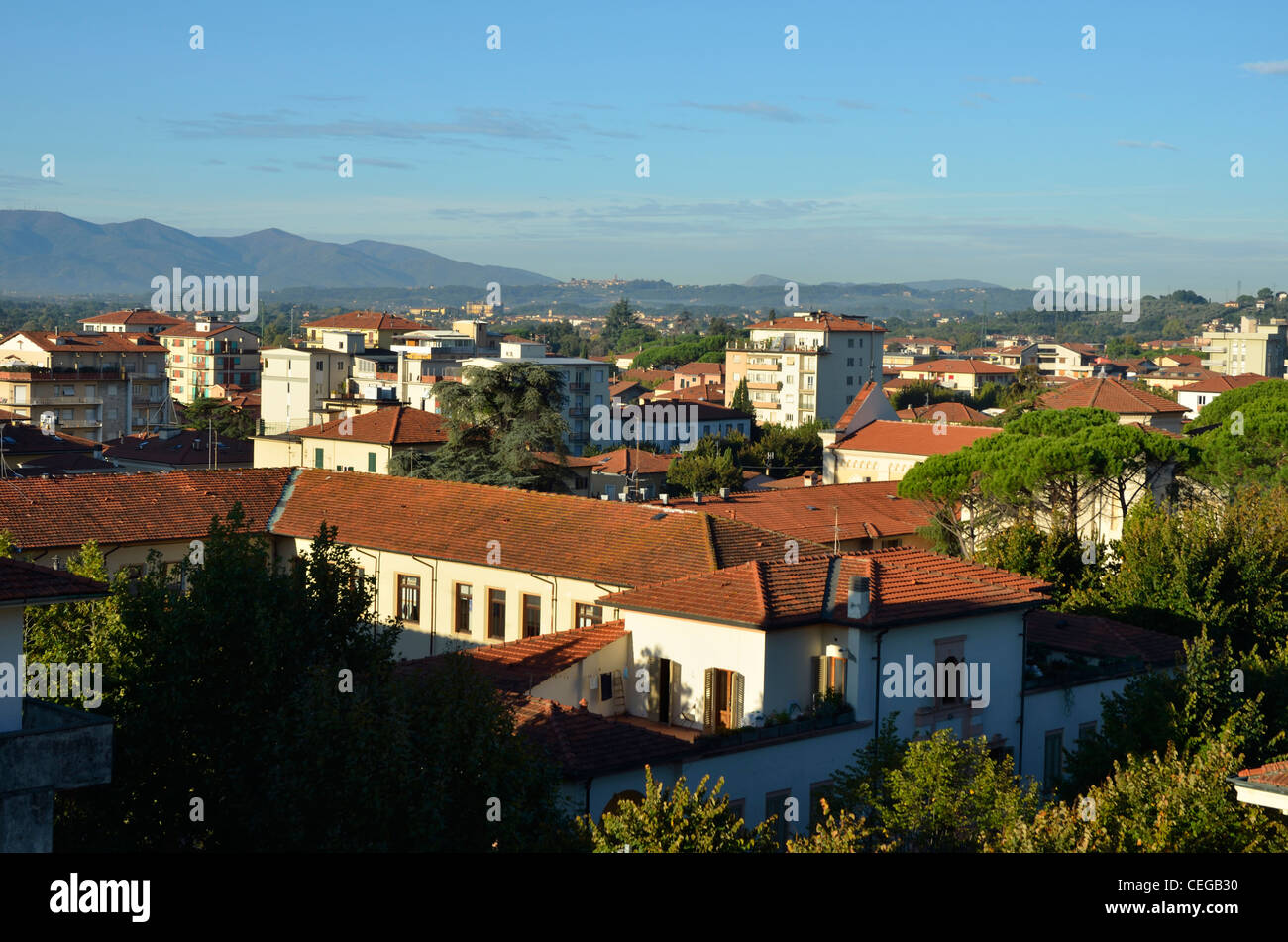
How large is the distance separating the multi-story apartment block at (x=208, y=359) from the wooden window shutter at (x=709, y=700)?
11042 cm

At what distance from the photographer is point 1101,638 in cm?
2886

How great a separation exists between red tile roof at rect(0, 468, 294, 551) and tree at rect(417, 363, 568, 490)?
9409mm

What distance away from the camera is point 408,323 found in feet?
433

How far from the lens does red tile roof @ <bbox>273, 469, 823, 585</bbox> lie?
94.5 ft

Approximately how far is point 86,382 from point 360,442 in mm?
40602

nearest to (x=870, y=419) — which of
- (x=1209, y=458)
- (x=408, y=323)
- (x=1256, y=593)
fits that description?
(x=1209, y=458)

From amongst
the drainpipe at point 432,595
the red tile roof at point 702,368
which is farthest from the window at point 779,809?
the red tile roof at point 702,368

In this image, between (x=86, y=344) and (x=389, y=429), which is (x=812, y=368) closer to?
(x=86, y=344)

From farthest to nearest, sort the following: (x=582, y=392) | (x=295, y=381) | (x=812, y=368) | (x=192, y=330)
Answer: (x=192, y=330) < (x=812, y=368) < (x=582, y=392) < (x=295, y=381)

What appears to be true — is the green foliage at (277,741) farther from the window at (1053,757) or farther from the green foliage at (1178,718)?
the window at (1053,757)

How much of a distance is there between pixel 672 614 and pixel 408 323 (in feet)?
368

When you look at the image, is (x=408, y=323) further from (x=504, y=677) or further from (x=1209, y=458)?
(x=504, y=677)

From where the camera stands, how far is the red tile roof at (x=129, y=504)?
1248 inches

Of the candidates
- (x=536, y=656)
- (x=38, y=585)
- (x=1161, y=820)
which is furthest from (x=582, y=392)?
(x=38, y=585)
